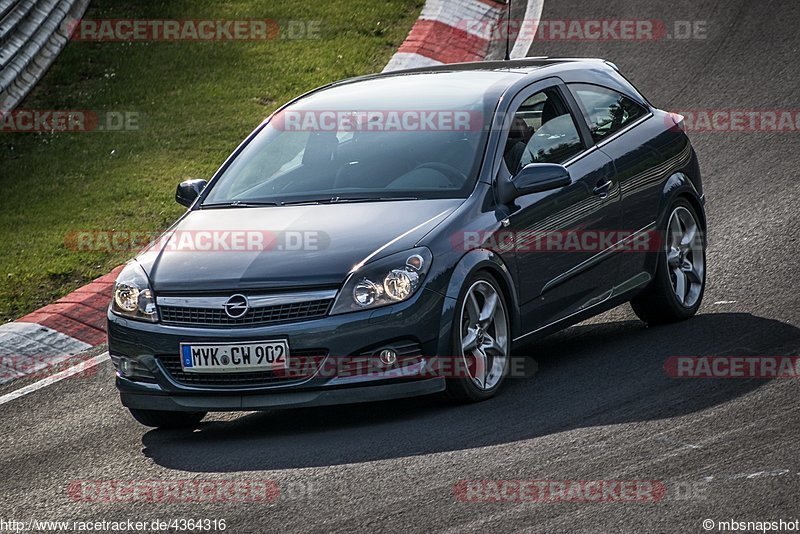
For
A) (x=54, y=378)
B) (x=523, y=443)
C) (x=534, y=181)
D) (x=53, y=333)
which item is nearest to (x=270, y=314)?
(x=523, y=443)

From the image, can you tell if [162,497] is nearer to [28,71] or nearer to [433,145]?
[433,145]

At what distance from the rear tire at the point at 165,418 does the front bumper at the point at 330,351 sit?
396 mm

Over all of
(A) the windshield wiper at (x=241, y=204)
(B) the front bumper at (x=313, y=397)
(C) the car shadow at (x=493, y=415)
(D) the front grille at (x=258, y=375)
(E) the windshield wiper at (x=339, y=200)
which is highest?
(E) the windshield wiper at (x=339, y=200)

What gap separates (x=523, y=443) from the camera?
6.10 m

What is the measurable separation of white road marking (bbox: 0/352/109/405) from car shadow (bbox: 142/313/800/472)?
65.1 inches

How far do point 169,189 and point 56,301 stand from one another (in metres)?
2.49

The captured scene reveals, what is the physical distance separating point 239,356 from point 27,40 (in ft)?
32.8

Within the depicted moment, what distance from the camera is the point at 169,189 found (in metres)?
12.5

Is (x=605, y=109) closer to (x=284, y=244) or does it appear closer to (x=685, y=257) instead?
(x=685, y=257)

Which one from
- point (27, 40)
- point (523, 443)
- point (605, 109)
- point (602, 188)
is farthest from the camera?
point (27, 40)

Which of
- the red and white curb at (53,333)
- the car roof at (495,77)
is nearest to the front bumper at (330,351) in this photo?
the car roof at (495,77)

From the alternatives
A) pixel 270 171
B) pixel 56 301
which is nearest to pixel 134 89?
pixel 56 301

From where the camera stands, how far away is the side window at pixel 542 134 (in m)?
7.69

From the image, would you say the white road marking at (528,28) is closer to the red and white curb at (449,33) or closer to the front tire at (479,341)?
the red and white curb at (449,33)
